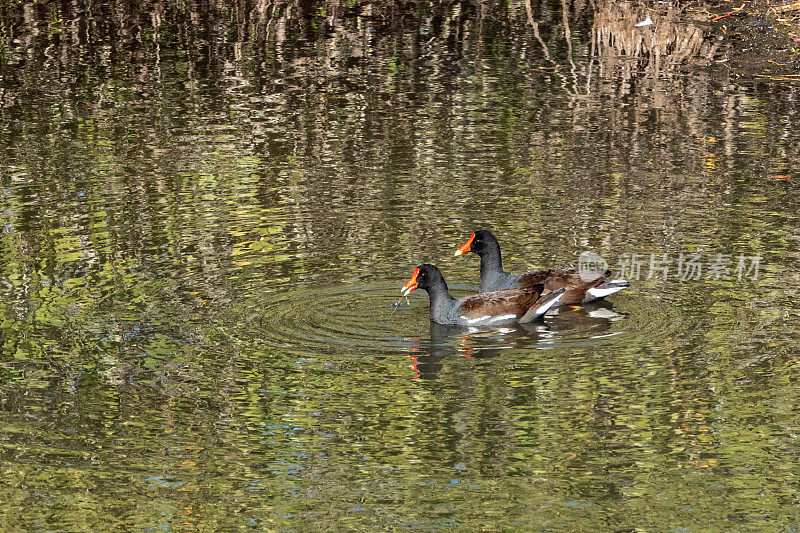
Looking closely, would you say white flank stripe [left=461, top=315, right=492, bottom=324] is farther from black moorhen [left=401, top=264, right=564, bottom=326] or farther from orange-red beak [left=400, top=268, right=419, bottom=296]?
orange-red beak [left=400, top=268, right=419, bottom=296]

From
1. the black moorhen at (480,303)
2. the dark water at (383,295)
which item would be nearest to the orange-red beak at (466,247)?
the dark water at (383,295)

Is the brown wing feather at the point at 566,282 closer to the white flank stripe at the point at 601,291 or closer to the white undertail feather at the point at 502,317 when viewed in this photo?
the white flank stripe at the point at 601,291

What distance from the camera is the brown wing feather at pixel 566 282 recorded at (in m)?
11.8

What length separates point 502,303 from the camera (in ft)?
37.3

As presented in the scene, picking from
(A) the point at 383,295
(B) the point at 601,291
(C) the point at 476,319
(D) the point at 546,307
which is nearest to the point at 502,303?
(C) the point at 476,319

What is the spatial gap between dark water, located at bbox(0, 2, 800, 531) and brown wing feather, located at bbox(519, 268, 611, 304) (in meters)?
0.24

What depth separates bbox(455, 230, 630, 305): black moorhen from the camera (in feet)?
38.8

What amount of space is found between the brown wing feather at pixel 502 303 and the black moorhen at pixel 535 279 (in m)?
0.25

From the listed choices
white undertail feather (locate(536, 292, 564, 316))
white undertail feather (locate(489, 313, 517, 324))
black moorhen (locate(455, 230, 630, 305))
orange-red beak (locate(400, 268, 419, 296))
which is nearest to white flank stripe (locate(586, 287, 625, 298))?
black moorhen (locate(455, 230, 630, 305))

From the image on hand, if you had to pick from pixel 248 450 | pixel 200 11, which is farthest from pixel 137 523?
pixel 200 11

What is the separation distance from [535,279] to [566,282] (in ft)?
1.10

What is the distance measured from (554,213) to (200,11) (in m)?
15.2

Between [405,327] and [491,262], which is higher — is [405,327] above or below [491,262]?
below

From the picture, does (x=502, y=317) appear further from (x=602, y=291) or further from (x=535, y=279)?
(x=602, y=291)
